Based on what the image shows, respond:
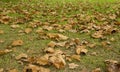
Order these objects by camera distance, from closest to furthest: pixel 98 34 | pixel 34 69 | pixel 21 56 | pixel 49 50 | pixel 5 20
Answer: pixel 34 69 < pixel 21 56 < pixel 49 50 < pixel 98 34 < pixel 5 20

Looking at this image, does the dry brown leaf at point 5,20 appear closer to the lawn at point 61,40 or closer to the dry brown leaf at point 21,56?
the lawn at point 61,40

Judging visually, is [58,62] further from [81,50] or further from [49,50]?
[81,50]

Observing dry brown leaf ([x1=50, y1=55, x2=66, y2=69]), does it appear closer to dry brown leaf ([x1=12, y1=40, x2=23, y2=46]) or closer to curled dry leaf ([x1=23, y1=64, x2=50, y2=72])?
curled dry leaf ([x1=23, y1=64, x2=50, y2=72])

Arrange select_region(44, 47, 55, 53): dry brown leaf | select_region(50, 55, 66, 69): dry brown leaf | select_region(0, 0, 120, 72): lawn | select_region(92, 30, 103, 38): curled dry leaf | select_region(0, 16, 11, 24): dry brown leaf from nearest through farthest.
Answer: select_region(50, 55, 66, 69): dry brown leaf, select_region(0, 0, 120, 72): lawn, select_region(44, 47, 55, 53): dry brown leaf, select_region(92, 30, 103, 38): curled dry leaf, select_region(0, 16, 11, 24): dry brown leaf

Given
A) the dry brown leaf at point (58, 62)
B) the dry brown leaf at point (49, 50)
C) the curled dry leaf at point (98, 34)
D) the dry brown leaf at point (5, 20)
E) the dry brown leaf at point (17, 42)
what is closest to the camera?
the dry brown leaf at point (58, 62)

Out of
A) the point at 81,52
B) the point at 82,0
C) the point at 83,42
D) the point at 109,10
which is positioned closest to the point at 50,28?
the point at 83,42

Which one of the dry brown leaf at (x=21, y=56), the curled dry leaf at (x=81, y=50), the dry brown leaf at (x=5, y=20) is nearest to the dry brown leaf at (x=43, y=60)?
the dry brown leaf at (x=21, y=56)

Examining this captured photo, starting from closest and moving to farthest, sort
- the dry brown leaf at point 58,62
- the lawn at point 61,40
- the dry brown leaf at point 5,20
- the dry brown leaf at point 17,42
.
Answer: the dry brown leaf at point 58,62 → the lawn at point 61,40 → the dry brown leaf at point 17,42 → the dry brown leaf at point 5,20

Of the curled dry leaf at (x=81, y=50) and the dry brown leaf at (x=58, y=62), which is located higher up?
the dry brown leaf at (x=58, y=62)

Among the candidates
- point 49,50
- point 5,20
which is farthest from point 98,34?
point 5,20

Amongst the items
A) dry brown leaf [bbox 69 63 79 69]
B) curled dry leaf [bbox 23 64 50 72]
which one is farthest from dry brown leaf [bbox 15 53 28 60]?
dry brown leaf [bbox 69 63 79 69]

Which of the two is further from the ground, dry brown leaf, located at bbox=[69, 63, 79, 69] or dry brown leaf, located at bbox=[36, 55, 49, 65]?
dry brown leaf, located at bbox=[36, 55, 49, 65]

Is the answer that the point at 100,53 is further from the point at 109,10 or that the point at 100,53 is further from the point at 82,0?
the point at 82,0

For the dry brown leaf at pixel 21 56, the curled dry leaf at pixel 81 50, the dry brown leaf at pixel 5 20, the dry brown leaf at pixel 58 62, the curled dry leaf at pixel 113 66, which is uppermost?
the dry brown leaf at pixel 5 20
